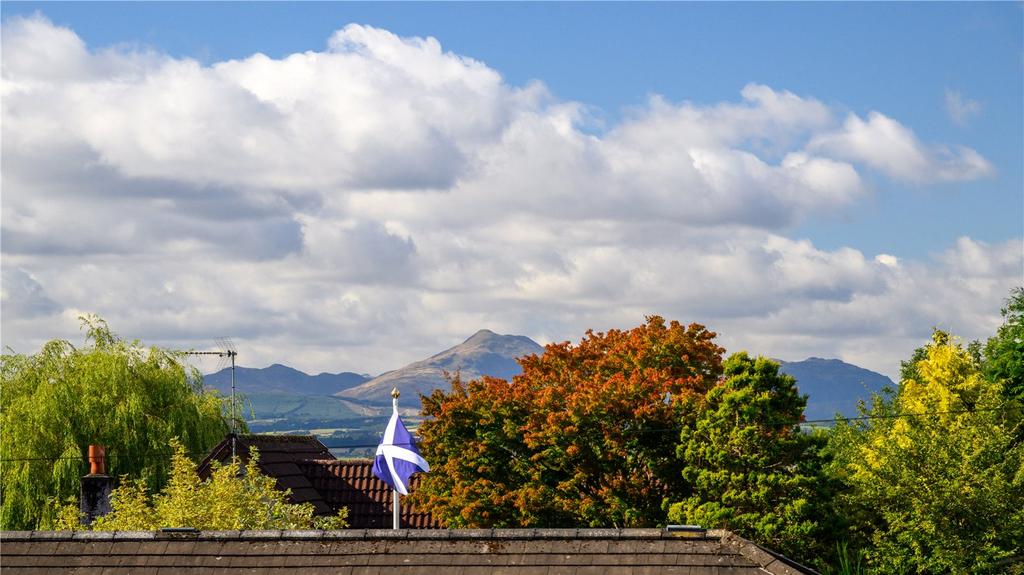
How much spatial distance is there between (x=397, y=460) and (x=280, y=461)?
1368 centimetres

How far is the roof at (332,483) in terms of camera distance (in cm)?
4719

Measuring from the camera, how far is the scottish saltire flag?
35844mm

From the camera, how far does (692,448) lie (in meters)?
41.2

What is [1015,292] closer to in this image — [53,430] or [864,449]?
[864,449]

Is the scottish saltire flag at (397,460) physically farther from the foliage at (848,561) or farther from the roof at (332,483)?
the foliage at (848,561)

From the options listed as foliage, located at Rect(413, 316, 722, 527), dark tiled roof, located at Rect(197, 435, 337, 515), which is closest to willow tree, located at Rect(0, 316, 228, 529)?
dark tiled roof, located at Rect(197, 435, 337, 515)

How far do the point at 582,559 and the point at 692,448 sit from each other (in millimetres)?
19394

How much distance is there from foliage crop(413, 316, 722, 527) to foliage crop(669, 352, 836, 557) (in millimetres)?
2080

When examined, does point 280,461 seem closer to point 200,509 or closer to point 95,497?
point 95,497

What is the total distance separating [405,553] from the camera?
22.6 metres

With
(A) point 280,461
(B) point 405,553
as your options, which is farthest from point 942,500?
(A) point 280,461

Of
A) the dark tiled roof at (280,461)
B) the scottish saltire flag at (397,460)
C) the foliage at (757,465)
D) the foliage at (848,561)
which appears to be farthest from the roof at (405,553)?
the dark tiled roof at (280,461)

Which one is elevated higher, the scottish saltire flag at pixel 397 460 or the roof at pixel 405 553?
the scottish saltire flag at pixel 397 460

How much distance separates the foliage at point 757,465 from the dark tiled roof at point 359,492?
1164 centimetres
